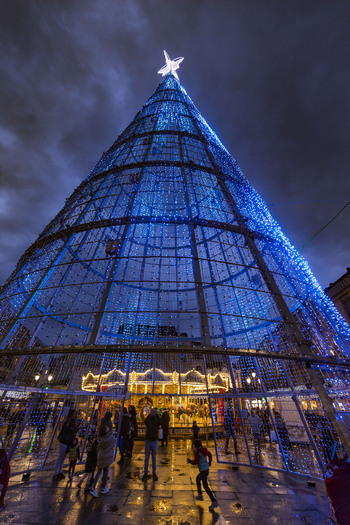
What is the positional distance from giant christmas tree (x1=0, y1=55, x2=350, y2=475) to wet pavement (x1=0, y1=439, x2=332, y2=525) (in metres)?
1.27

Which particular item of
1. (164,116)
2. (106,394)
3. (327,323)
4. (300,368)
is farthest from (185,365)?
(164,116)

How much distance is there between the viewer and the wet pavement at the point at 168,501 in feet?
12.5

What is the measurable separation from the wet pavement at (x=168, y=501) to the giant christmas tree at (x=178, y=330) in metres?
1.27

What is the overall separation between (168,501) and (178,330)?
15.7 feet

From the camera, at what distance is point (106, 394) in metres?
7.64

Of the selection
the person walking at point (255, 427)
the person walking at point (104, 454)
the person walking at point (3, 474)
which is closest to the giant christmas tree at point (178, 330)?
the person walking at point (255, 427)

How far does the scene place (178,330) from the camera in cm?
875

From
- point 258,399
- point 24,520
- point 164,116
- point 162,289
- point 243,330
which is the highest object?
point 164,116

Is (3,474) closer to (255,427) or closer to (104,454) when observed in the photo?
(104,454)

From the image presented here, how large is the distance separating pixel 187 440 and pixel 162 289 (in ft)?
26.6

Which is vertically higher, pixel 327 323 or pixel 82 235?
pixel 82 235

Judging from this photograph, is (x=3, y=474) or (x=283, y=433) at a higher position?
(x=283, y=433)

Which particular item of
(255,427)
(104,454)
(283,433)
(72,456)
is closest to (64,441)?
(72,456)

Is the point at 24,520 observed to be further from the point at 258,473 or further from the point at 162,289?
the point at 162,289
